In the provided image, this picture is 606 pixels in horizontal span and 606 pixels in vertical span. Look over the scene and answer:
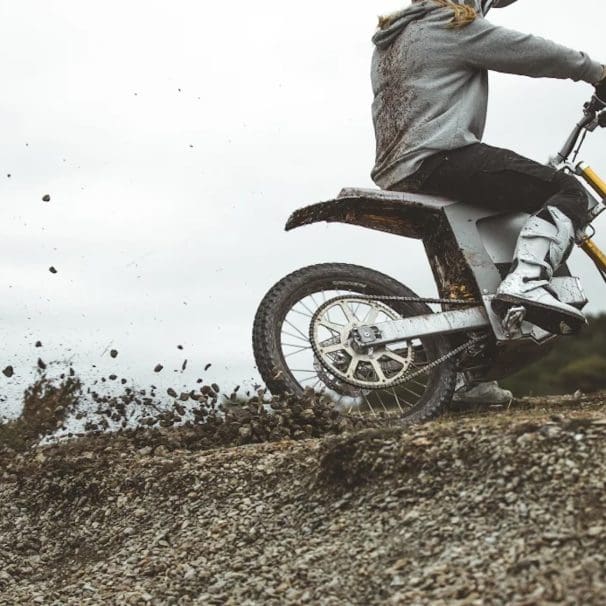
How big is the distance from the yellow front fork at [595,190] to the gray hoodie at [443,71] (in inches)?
19.8

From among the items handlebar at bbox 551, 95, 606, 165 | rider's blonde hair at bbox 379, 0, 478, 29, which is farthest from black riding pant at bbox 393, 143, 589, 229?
rider's blonde hair at bbox 379, 0, 478, 29

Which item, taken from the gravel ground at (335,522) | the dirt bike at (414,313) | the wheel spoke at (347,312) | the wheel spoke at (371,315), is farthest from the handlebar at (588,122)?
the gravel ground at (335,522)

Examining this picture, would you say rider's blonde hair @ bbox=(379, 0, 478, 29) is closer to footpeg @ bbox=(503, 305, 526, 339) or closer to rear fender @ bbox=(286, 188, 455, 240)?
rear fender @ bbox=(286, 188, 455, 240)

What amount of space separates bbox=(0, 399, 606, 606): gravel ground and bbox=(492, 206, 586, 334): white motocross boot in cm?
102

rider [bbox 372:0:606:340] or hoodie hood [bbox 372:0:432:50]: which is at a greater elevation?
hoodie hood [bbox 372:0:432:50]

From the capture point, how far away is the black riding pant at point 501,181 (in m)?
5.16

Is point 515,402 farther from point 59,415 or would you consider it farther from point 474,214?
point 59,415

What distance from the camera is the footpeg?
4953 mm

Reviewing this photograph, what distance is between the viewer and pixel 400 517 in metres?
3.51

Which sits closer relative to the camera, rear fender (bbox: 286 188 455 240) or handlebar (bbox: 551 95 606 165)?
rear fender (bbox: 286 188 455 240)

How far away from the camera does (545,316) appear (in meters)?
4.99

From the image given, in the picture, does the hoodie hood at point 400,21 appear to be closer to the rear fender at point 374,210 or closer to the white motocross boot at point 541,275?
the rear fender at point 374,210

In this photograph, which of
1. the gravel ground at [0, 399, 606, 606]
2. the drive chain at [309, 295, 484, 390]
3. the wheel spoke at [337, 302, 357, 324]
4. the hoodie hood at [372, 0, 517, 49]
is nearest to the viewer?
the gravel ground at [0, 399, 606, 606]

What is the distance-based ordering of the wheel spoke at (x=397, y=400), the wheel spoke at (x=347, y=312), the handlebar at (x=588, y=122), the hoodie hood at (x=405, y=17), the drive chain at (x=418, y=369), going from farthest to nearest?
the handlebar at (x=588, y=122) < the hoodie hood at (x=405, y=17) < the wheel spoke at (x=397, y=400) < the wheel spoke at (x=347, y=312) < the drive chain at (x=418, y=369)
